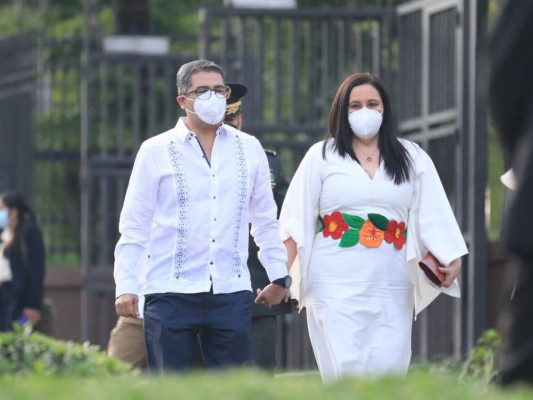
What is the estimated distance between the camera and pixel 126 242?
7965 millimetres

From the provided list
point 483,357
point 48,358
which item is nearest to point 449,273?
point 48,358

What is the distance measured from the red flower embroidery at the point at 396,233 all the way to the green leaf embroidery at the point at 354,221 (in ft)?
0.44

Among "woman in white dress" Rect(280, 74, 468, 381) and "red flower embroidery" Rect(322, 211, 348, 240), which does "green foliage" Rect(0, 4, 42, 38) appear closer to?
"woman in white dress" Rect(280, 74, 468, 381)

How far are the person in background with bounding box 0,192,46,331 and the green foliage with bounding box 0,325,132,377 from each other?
6813 millimetres

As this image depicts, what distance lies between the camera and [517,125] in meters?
4.61

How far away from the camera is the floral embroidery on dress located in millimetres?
8469

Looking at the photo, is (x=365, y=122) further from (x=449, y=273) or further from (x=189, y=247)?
(x=189, y=247)

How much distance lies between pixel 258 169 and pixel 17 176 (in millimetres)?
9609

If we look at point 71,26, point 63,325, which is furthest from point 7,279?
point 71,26

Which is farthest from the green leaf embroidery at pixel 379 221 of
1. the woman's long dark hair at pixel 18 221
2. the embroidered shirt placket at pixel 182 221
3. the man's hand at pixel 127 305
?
the woman's long dark hair at pixel 18 221

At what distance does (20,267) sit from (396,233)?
6.65 metres

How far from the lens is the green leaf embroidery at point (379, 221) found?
8.46m

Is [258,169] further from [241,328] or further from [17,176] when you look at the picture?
[17,176]

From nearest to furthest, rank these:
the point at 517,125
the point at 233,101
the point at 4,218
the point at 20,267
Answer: the point at 517,125
the point at 233,101
the point at 20,267
the point at 4,218
